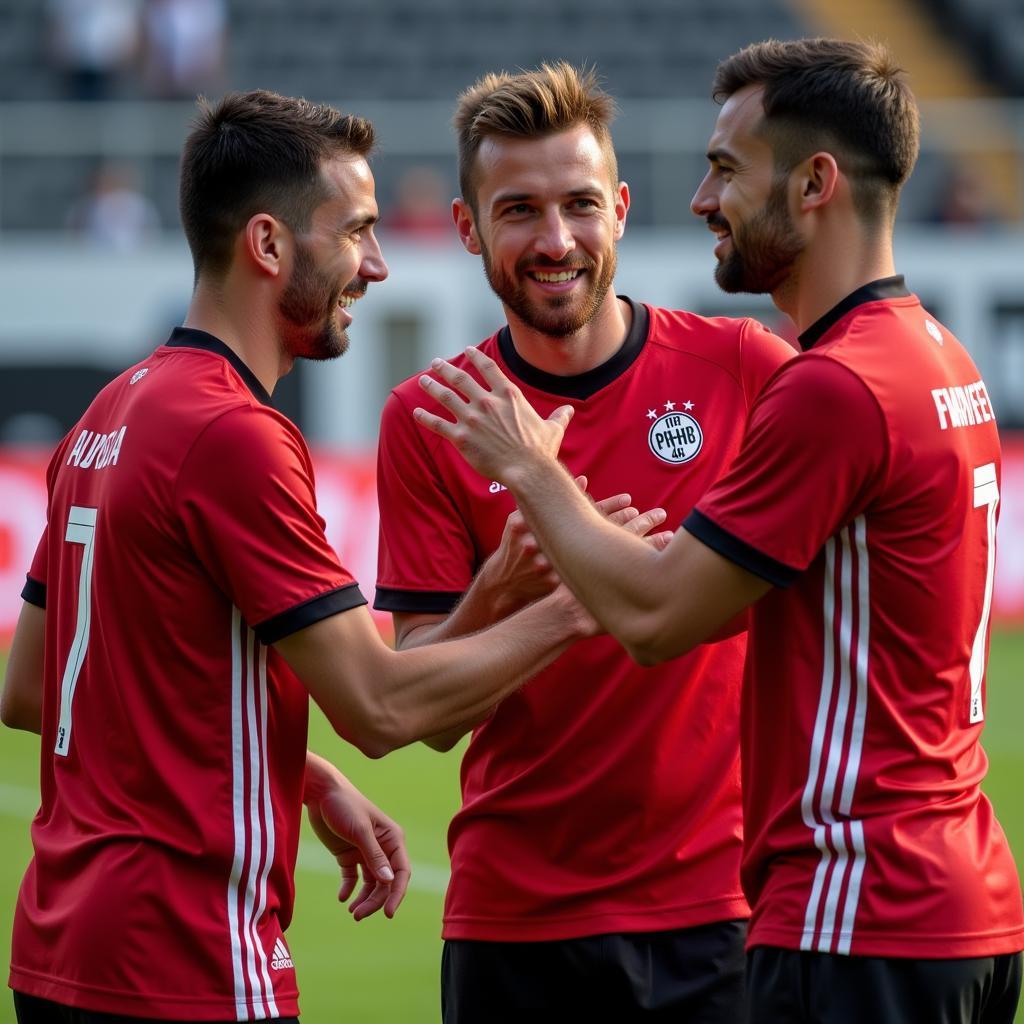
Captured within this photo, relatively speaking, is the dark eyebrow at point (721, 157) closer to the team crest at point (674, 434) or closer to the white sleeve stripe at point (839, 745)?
the team crest at point (674, 434)

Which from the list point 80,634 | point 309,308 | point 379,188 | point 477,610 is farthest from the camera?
point 379,188

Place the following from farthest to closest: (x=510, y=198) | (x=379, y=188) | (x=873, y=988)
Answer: (x=379, y=188)
(x=510, y=198)
(x=873, y=988)

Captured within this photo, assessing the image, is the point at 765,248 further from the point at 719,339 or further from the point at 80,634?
the point at 80,634

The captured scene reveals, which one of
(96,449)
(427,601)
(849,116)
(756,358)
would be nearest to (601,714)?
(427,601)

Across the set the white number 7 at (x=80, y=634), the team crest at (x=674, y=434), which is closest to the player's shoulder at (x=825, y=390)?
the team crest at (x=674, y=434)

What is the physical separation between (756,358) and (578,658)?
797 millimetres

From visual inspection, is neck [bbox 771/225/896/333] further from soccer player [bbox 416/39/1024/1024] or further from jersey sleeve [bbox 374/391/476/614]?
jersey sleeve [bbox 374/391/476/614]

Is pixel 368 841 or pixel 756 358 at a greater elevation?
pixel 756 358

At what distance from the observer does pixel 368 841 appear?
3770mm

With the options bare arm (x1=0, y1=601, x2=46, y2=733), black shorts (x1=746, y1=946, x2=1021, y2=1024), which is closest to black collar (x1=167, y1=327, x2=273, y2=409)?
bare arm (x1=0, y1=601, x2=46, y2=733)

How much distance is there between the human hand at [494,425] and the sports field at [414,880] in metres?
0.93

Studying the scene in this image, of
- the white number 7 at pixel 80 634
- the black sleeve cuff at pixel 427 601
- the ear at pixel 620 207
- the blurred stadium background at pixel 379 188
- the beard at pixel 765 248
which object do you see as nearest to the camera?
the white number 7 at pixel 80 634

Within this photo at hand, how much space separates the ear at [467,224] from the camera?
168 inches

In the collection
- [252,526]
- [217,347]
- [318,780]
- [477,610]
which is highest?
[217,347]
